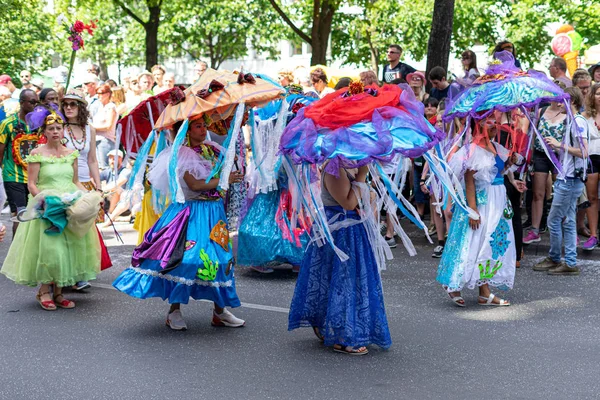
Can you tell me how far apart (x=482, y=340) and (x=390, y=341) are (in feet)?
2.60

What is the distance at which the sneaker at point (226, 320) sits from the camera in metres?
6.84

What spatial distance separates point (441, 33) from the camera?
1390 centimetres

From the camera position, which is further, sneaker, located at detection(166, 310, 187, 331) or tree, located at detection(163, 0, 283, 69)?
tree, located at detection(163, 0, 283, 69)

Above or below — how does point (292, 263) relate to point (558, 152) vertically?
below

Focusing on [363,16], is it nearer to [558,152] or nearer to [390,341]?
[558,152]

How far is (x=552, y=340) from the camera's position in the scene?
6500 millimetres

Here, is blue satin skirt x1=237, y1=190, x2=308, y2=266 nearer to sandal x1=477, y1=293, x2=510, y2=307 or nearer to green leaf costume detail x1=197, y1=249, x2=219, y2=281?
sandal x1=477, y1=293, x2=510, y2=307

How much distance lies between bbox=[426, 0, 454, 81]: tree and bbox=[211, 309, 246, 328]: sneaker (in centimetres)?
810

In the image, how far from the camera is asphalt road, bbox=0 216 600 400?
5355 millimetres

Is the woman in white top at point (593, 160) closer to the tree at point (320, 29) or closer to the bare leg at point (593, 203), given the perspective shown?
the bare leg at point (593, 203)

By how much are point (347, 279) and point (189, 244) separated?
1.25m

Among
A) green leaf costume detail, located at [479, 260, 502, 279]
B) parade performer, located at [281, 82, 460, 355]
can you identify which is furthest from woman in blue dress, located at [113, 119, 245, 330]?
green leaf costume detail, located at [479, 260, 502, 279]

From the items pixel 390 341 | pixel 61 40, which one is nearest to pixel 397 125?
pixel 390 341

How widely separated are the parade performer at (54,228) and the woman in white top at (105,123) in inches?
226
